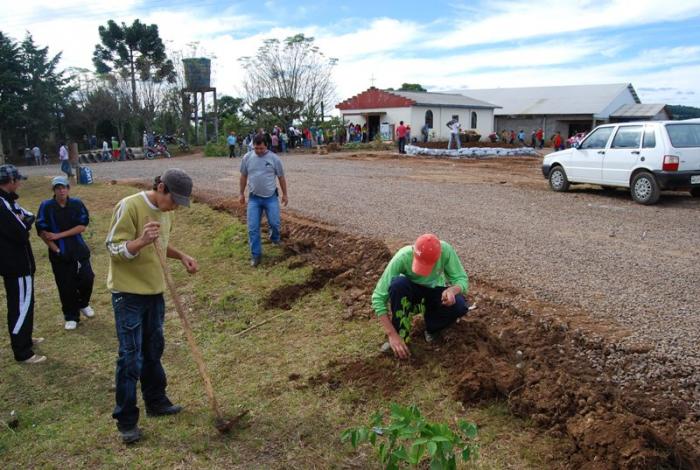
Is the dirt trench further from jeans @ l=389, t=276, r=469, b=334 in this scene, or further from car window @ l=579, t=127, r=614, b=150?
car window @ l=579, t=127, r=614, b=150

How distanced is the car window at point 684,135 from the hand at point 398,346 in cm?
889

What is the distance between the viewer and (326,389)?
4.13 m

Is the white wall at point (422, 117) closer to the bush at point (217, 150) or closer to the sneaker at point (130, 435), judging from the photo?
the bush at point (217, 150)

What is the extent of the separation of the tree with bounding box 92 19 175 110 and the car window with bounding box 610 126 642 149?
3485 centimetres

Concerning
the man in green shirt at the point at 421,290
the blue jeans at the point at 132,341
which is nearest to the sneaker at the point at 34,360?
the blue jeans at the point at 132,341

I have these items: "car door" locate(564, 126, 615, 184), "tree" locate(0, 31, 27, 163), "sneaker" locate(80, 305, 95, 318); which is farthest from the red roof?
"sneaker" locate(80, 305, 95, 318)

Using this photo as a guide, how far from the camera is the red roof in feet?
117

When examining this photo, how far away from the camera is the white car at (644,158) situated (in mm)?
10430

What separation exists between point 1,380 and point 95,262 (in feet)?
14.0

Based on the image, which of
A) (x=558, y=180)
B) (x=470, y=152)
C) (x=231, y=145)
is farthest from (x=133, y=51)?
(x=558, y=180)

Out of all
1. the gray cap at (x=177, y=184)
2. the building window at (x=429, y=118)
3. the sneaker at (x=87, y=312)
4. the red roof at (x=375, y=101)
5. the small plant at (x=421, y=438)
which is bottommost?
the sneaker at (x=87, y=312)

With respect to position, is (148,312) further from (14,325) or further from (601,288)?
(601,288)

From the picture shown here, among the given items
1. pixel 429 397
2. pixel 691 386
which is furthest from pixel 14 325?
pixel 691 386

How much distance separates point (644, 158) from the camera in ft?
35.2
